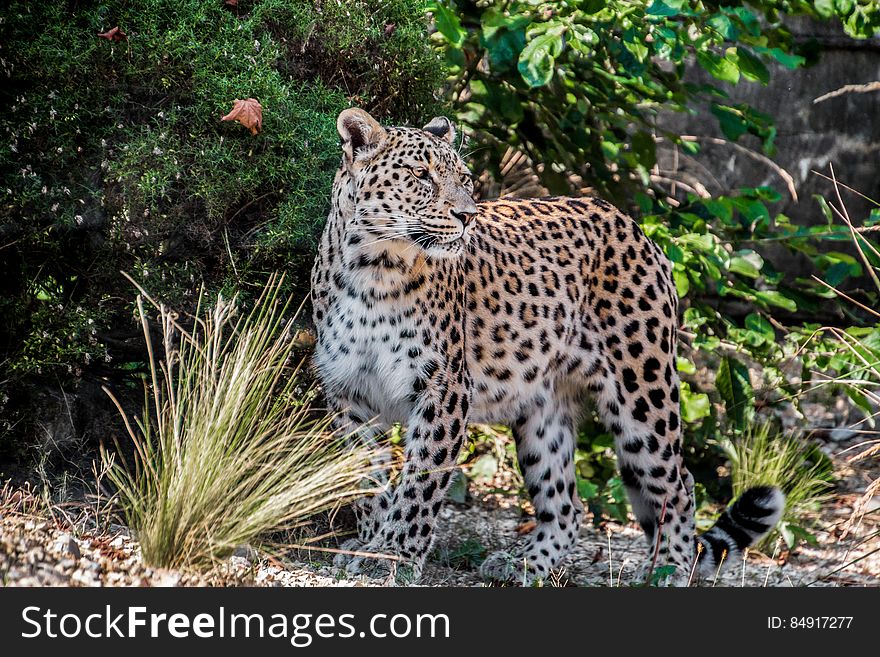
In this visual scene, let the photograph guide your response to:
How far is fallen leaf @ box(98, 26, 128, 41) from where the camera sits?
549cm

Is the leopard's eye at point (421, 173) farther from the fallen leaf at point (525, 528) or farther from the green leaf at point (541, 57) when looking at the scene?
the fallen leaf at point (525, 528)

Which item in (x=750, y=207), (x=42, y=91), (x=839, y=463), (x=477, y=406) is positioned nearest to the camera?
(x=42, y=91)

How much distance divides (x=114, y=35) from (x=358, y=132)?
1309 millimetres

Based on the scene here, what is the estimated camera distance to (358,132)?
534cm

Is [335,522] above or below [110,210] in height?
below

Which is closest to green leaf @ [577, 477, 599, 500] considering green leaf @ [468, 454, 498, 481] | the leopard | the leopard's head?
the leopard

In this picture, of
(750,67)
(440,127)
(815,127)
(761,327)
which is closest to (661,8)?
(750,67)

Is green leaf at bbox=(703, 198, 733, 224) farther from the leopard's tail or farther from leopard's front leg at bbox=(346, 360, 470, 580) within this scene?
leopard's front leg at bbox=(346, 360, 470, 580)

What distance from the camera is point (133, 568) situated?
14.2 ft

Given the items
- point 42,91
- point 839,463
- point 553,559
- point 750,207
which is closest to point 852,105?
point 839,463

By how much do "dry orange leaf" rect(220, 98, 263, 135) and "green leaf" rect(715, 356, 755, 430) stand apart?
3.37 m
